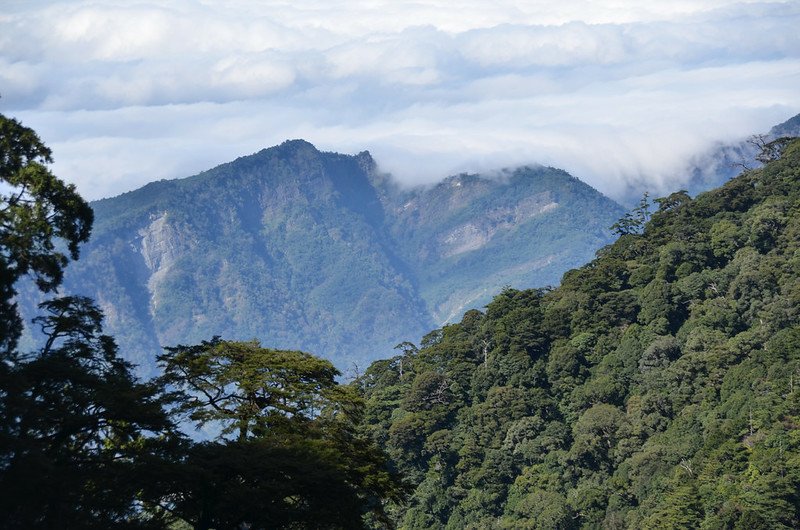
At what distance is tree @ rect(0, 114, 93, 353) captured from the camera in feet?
101

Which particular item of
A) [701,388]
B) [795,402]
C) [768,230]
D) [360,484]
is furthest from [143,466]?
[768,230]

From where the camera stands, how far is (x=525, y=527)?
229 ft

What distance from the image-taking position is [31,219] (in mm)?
31484

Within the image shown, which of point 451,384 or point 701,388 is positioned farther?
point 451,384

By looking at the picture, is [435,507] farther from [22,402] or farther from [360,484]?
[22,402]

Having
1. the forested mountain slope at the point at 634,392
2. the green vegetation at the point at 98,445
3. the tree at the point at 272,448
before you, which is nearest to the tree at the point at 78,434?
the green vegetation at the point at 98,445

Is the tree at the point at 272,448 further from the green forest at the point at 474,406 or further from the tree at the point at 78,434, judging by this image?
the tree at the point at 78,434

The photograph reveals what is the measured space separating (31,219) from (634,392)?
53.5 metres

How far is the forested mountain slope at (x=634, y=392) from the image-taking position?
6456cm

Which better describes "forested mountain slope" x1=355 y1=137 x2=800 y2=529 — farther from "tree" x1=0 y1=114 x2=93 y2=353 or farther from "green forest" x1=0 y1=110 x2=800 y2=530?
"tree" x1=0 y1=114 x2=93 y2=353

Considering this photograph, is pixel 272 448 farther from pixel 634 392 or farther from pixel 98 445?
pixel 634 392

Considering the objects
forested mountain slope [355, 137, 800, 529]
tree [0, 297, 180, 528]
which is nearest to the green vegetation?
tree [0, 297, 180, 528]

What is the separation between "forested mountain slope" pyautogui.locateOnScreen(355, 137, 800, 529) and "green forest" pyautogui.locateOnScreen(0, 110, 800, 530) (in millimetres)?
159

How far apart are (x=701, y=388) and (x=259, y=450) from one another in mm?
47562
